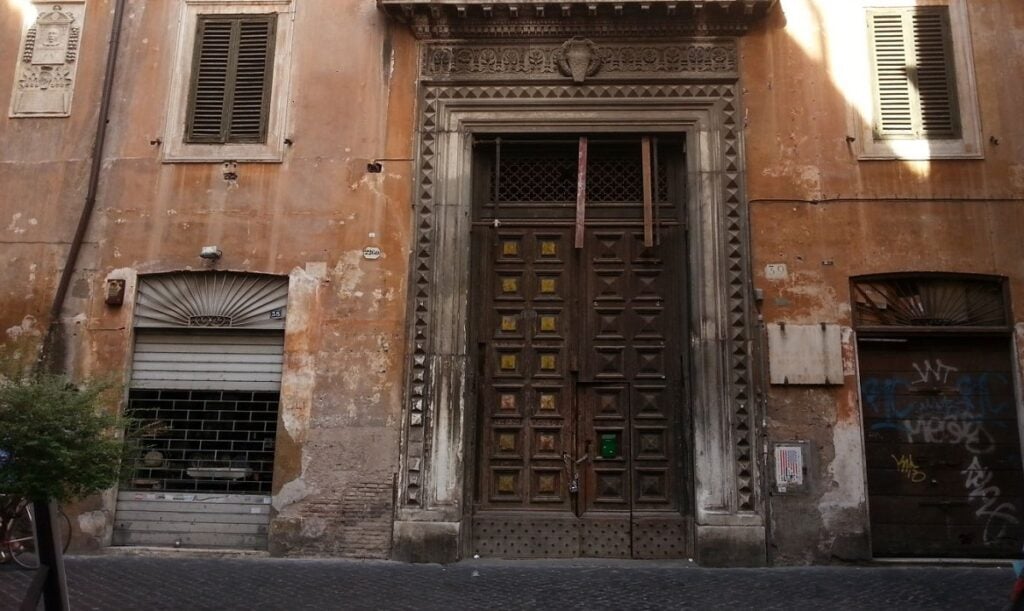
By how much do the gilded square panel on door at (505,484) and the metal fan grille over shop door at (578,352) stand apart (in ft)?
0.04

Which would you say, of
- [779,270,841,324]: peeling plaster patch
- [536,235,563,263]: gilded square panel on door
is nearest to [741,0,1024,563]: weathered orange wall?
[779,270,841,324]: peeling plaster patch

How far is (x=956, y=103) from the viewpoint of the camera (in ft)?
30.1

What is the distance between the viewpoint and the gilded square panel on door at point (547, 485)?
347 inches

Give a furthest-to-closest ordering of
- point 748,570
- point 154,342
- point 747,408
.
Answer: point 154,342
point 747,408
point 748,570

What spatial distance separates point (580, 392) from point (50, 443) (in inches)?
225

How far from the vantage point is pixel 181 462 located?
8992 mm

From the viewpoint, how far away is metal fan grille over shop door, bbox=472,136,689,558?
8.70 metres

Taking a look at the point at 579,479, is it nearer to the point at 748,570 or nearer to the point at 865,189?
the point at 748,570

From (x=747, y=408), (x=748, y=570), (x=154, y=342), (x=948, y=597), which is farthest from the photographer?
(x=154, y=342)

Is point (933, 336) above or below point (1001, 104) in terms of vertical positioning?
below

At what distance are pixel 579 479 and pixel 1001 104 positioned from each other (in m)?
6.80

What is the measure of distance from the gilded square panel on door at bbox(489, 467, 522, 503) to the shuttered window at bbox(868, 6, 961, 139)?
238 inches

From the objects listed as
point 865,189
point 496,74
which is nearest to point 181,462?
point 496,74

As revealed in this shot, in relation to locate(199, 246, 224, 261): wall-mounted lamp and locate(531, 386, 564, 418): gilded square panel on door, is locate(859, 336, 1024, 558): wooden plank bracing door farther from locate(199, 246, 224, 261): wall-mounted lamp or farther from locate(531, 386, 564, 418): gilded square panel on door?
locate(199, 246, 224, 261): wall-mounted lamp
